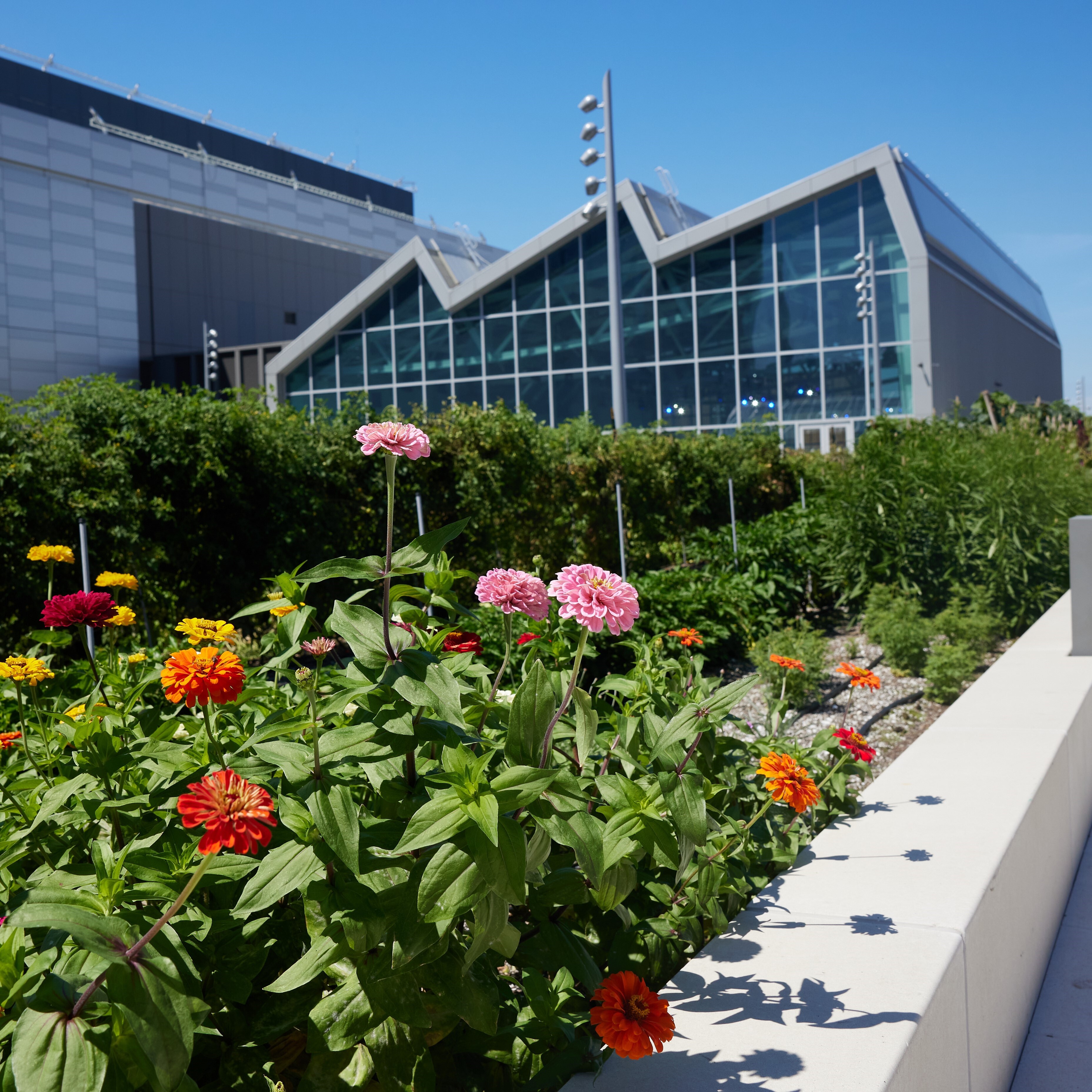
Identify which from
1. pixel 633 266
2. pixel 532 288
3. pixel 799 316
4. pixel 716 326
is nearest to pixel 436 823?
pixel 799 316

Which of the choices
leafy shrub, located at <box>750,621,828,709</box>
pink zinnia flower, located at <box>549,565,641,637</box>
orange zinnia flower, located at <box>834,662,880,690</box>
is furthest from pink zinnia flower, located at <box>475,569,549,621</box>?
leafy shrub, located at <box>750,621,828,709</box>

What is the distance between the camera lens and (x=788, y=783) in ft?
6.70

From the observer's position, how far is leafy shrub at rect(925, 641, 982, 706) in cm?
557

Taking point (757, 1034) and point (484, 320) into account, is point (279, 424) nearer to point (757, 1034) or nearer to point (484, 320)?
point (757, 1034)

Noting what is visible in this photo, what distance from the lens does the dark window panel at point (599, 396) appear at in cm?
2373

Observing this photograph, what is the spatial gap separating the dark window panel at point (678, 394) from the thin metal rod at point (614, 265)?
8.38 meters

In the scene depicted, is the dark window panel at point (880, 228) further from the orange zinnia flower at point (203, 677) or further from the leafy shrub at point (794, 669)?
the orange zinnia flower at point (203, 677)

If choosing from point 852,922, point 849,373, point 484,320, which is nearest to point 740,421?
point 849,373

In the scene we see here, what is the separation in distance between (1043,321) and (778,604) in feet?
131

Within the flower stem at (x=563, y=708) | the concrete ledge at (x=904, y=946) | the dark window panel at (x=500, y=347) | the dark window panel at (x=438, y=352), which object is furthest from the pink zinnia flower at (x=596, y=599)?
the dark window panel at (x=438, y=352)

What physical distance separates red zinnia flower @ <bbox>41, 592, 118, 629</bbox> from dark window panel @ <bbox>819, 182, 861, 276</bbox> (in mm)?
22390

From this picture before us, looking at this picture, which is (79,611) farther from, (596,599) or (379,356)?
(379,356)

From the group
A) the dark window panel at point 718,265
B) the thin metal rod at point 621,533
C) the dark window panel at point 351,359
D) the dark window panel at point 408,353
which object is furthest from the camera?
the dark window panel at point 351,359

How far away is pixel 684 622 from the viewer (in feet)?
20.9
